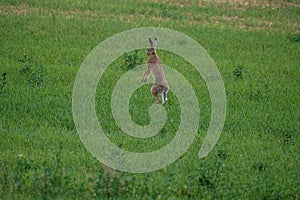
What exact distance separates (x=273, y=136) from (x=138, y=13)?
428 inches

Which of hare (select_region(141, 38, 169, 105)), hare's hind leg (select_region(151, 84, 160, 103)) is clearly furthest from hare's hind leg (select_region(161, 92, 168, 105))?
hare's hind leg (select_region(151, 84, 160, 103))

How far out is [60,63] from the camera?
15891mm

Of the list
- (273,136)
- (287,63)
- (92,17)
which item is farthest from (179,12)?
(273,136)

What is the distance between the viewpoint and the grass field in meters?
8.84

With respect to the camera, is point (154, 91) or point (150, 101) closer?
point (154, 91)

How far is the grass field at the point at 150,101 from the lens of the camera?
8.84 meters

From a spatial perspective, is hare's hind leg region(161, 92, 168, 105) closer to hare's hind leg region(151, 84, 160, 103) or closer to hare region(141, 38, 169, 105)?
hare region(141, 38, 169, 105)

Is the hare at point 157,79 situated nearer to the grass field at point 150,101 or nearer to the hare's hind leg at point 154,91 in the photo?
the hare's hind leg at point 154,91

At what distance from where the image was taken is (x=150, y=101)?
1299 cm

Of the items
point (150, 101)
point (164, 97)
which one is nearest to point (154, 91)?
point (164, 97)

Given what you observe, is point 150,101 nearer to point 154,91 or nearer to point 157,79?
point 154,91

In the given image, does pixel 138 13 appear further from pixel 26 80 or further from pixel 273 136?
pixel 273 136

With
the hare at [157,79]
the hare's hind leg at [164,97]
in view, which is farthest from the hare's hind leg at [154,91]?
the hare's hind leg at [164,97]

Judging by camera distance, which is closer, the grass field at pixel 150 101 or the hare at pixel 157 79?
the grass field at pixel 150 101
